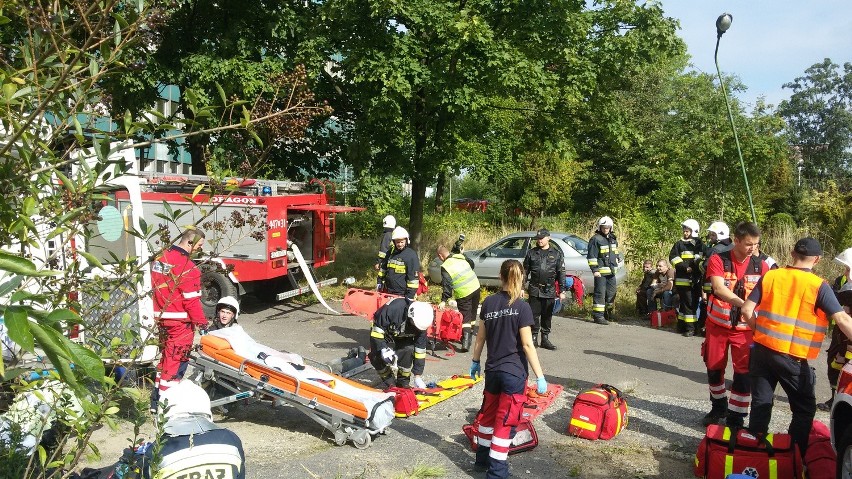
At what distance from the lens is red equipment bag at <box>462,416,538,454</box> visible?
19.3ft

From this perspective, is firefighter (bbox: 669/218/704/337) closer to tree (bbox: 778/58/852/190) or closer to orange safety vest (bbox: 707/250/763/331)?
orange safety vest (bbox: 707/250/763/331)

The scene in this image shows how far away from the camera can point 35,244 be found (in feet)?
6.50

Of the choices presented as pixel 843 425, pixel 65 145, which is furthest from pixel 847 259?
pixel 65 145

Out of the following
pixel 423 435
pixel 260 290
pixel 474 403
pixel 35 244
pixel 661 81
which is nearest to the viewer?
pixel 35 244

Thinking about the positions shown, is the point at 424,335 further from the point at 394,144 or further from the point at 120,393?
the point at 394,144

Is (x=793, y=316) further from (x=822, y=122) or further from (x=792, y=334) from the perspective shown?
(x=822, y=122)

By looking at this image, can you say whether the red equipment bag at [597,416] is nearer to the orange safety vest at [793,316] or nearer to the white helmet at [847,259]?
the orange safety vest at [793,316]

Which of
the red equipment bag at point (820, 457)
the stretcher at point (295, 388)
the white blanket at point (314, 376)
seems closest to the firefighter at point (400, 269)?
the white blanket at point (314, 376)

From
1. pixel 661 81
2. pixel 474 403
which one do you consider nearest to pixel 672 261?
pixel 474 403

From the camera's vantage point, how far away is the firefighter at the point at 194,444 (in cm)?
323

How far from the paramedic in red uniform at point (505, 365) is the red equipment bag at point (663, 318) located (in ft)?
23.3

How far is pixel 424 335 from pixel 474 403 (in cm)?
90

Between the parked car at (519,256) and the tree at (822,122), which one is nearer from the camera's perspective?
the parked car at (519,256)

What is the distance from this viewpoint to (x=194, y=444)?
3301 mm
